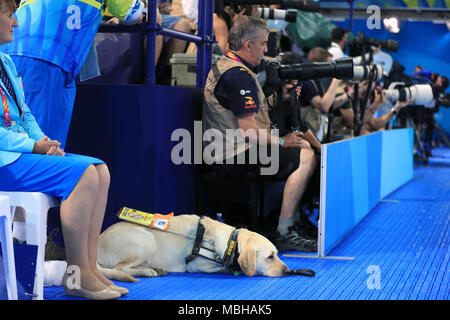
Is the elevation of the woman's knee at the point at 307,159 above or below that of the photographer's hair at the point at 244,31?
below

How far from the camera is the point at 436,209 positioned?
19.6 feet

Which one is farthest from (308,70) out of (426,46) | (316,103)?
(426,46)

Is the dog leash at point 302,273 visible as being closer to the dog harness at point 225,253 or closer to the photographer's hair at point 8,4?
the dog harness at point 225,253

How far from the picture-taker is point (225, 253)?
10.9 ft

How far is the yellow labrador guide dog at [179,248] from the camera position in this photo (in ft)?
10.7

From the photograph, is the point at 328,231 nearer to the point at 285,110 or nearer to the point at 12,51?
the point at 285,110

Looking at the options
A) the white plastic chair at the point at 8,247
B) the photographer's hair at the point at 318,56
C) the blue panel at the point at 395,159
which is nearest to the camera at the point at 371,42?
the photographer's hair at the point at 318,56

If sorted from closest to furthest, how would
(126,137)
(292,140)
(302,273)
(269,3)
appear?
(302,273)
(126,137)
(292,140)
(269,3)

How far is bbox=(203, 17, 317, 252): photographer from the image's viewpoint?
3.93m

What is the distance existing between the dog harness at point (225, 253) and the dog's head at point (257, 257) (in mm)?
32

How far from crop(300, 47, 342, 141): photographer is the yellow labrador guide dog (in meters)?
2.21

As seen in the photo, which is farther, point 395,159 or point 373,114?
point 373,114

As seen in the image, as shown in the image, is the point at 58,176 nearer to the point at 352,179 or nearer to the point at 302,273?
the point at 302,273

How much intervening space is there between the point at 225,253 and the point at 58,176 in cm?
107
